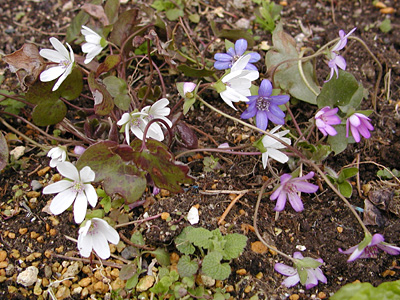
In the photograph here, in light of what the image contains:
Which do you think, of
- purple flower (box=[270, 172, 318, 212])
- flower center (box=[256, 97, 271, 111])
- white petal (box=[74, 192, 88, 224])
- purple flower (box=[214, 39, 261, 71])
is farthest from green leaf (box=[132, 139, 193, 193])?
purple flower (box=[214, 39, 261, 71])

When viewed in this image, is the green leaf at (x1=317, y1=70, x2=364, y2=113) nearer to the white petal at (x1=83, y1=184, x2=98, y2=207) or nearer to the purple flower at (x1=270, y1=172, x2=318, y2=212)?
the purple flower at (x1=270, y1=172, x2=318, y2=212)

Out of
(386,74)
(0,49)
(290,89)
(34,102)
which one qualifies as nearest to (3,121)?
(34,102)

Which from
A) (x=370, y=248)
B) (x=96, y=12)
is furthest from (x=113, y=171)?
(x=370, y=248)

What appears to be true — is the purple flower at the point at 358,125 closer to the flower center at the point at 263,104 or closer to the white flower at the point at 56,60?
the flower center at the point at 263,104

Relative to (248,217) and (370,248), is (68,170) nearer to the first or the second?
(248,217)

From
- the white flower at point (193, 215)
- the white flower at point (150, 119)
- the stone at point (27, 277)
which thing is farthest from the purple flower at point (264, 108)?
the stone at point (27, 277)

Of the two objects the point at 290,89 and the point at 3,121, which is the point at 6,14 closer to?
the point at 3,121
